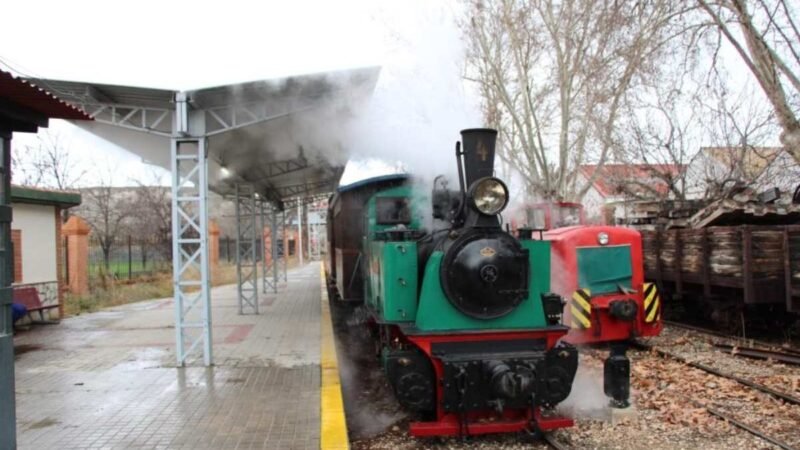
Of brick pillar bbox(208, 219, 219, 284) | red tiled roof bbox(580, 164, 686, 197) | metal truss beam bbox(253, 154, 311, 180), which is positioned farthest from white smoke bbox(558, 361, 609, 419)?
brick pillar bbox(208, 219, 219, 284)

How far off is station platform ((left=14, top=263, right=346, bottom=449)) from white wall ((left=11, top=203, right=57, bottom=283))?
1.14m

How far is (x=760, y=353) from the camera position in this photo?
26.1ft

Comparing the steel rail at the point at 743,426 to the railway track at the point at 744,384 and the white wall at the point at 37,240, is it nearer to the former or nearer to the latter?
the railway track at the point at 744,384

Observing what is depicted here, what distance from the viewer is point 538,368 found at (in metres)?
4.88

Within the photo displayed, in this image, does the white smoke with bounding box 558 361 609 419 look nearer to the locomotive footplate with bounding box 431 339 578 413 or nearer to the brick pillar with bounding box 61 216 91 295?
the locomotive footplate with bounding box 431 339 578 413

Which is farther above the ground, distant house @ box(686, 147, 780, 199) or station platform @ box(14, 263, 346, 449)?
distant house @ box(686, 147, 780, 199)

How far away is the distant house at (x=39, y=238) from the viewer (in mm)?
11469

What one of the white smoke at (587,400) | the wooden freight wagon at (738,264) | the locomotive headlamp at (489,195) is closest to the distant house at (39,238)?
the locomotive headlamp at (489,195)

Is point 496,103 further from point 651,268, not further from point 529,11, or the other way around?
point 651,268

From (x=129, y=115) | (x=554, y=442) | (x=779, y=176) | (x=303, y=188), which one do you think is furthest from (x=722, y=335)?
(x=303, y=188)

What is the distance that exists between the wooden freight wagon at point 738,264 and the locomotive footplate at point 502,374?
15.3ft

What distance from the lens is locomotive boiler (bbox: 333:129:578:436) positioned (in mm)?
4832

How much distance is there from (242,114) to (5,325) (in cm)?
503

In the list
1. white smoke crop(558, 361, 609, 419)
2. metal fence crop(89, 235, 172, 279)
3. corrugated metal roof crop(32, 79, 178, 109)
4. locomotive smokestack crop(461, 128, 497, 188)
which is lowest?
white smoke crop(558, 361, 609, 419)
